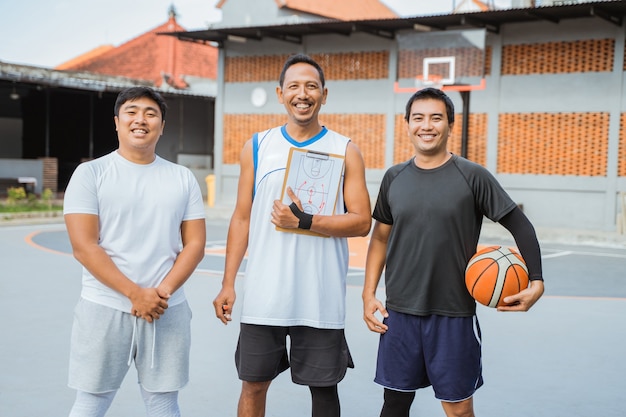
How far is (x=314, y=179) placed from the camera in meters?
3.52

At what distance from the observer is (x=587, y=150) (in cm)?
1802

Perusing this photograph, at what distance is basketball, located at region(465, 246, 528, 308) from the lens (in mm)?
3352

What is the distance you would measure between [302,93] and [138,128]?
2.54 ft

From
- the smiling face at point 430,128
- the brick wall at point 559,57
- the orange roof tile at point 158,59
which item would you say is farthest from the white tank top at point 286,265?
the orange roof tile at point 158,59

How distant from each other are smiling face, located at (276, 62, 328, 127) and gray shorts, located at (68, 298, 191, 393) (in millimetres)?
1062

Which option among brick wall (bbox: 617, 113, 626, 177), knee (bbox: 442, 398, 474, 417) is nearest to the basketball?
knee (bbox: 442, 398, 474, 417)

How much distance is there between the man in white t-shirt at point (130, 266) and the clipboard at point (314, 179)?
0.49 metres

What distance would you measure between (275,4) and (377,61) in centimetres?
952

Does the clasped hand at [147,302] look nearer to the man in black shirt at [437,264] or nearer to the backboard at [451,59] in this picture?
the man in black shirt at [437,264]

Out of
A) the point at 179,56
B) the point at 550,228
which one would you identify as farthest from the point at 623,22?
the point at 179,56

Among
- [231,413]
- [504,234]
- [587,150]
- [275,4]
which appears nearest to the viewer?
[231,413]

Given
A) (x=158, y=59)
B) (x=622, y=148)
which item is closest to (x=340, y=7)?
(x=158, y=59)

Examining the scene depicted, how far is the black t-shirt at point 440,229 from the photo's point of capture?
3393mm

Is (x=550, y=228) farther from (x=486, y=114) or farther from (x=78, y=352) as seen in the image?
(x=78, y=352)
